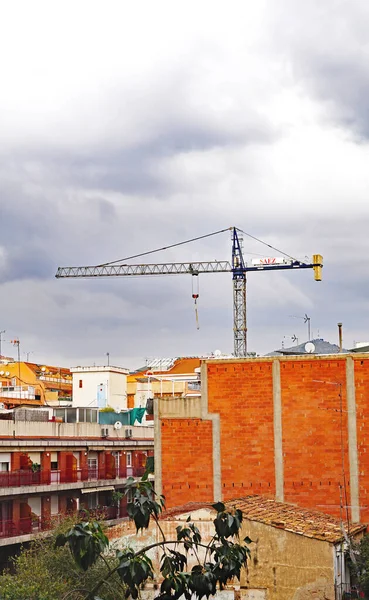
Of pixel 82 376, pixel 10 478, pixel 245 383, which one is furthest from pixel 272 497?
pixel 82 376

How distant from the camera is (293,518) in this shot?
34312 mm

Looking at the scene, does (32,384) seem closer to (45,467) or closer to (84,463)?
(84,463)

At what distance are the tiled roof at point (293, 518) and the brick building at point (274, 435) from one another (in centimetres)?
99

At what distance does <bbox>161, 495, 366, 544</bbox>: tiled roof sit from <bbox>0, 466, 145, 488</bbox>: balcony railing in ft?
58.6

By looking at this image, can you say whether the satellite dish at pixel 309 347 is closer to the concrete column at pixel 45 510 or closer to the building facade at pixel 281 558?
the building facade at pixel 281 558

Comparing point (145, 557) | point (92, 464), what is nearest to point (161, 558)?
point (145, 557)

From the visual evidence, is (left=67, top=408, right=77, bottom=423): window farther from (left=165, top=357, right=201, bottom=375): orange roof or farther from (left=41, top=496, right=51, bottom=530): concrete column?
(left=165, top=357, right=201, bottom=375): orange roof

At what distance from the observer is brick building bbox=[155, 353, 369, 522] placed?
3794 centimetres

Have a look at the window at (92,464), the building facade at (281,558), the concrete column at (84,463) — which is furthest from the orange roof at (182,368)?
the building facade at (281,558)

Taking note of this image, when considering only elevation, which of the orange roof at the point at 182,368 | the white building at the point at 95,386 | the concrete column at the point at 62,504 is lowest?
the concrete column at the point at 62,504

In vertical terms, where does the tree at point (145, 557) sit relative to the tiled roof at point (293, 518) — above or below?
above

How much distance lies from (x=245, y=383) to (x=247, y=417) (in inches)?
57.8

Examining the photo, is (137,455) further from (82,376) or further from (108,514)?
(82,376)

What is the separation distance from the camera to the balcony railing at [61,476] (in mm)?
52131
